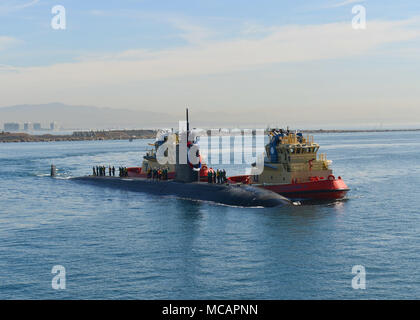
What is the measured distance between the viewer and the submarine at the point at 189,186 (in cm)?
4312

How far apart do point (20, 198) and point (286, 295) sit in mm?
41050

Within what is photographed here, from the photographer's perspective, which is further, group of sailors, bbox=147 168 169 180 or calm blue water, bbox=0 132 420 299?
group of sailors, bbox=147 168 169 180

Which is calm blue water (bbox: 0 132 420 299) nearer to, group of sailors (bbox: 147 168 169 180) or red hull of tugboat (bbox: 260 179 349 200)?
red hull of tugboat (bbox: 260 179 349 200)

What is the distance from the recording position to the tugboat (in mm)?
45625

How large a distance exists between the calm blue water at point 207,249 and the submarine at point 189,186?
49.5 inches

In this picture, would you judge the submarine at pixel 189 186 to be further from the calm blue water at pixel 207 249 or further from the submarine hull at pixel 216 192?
the calm blue water at pixel 207 249

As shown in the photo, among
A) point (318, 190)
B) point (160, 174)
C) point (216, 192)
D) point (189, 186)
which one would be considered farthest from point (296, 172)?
point (160, 174)

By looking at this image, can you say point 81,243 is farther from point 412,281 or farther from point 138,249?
point 412,281

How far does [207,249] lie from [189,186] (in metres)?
20.6

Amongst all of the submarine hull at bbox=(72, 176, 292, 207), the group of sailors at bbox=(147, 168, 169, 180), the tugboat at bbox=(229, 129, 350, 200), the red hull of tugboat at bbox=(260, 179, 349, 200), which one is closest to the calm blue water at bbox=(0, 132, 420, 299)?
the submarine hull at bbox=(72, 176, 292, 207)

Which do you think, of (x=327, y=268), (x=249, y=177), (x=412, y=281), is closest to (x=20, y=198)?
(x=249, y=177)

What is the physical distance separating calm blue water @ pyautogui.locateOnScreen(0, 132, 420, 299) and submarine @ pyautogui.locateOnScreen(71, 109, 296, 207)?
1256 millimetres

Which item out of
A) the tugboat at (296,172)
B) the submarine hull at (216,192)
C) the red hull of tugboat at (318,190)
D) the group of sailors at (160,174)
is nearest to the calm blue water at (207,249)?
the submarine hull at (216,192)

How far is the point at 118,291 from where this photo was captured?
21.8m
